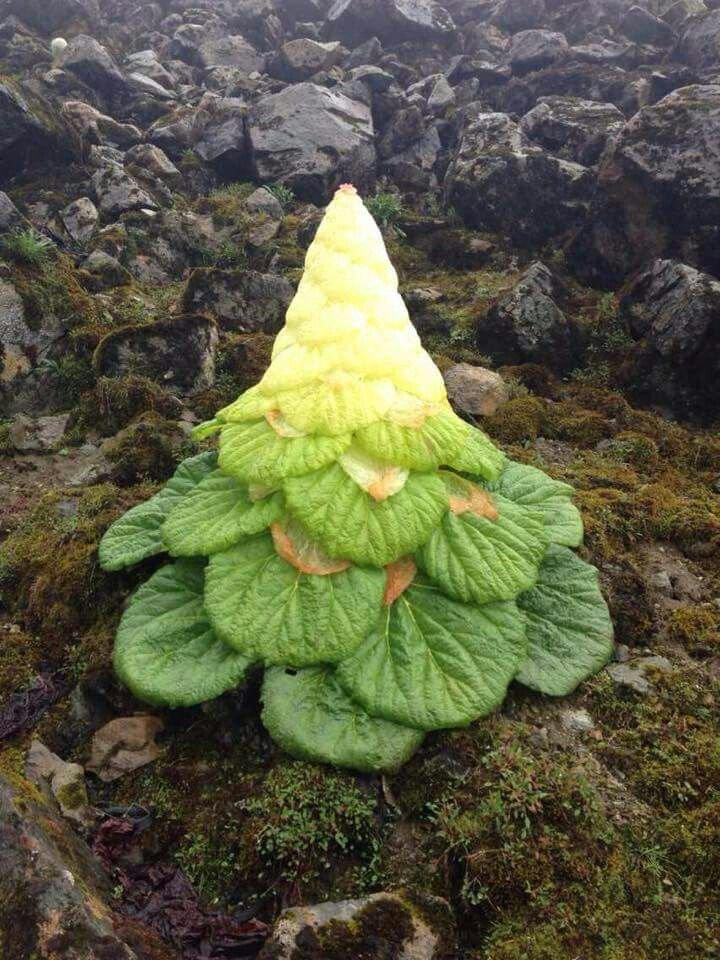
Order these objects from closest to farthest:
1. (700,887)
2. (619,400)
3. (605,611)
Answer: (700,887) → (605,611) → (619,400)

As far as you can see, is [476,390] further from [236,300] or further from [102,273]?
[102,273]

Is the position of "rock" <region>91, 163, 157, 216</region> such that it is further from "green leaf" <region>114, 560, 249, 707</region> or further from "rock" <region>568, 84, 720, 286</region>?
"green leaf" <region>114, 560, 249, 707</region>

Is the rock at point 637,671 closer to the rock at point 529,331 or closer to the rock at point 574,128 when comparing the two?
the rock at point 529,331

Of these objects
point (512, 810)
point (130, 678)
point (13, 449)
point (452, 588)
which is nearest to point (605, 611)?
point (452, 588)

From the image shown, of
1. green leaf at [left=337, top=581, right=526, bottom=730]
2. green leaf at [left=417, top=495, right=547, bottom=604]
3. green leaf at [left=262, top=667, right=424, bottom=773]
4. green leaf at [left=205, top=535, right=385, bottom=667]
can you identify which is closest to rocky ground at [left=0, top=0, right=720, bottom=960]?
green leaf at [left=262, top=667, right=424, bottom=773]

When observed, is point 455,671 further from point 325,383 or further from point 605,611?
point 325,383

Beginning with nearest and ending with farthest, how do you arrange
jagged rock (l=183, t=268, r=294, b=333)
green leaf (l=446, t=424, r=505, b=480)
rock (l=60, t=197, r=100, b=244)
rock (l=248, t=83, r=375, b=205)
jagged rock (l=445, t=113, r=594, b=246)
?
green leaf (l=446, t=424, r=505, b=480), jagged rock (l=183, t=268, r=294, b=333), jagged rock (l=445, t=113, r=594, b=246), rock (l=60, t=197, r=100, b=244), rock (l=248, t=83, r=375, b=205)

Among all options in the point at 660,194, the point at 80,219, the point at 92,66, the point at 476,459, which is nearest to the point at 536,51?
the point at 660,194
